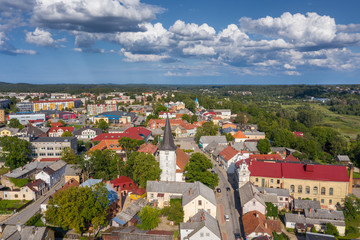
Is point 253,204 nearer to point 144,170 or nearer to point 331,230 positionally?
point 331,230

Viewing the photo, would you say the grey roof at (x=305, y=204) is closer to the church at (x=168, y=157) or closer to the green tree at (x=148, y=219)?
the church at (x=168, y=157)

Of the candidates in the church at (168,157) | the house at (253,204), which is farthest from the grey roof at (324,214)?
the church at (168,157)

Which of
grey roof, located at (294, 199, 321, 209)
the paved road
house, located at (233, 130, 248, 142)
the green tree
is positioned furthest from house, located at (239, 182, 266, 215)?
house, located at (233, 130, 248, 142)

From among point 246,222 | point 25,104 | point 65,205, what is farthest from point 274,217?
point 25,104

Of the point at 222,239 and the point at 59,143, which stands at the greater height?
the point at 59,143

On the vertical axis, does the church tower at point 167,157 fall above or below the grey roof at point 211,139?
above

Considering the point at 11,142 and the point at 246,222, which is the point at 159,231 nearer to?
the point at 246,222

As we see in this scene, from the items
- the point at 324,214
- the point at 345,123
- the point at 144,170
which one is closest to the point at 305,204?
the point at 324,214
